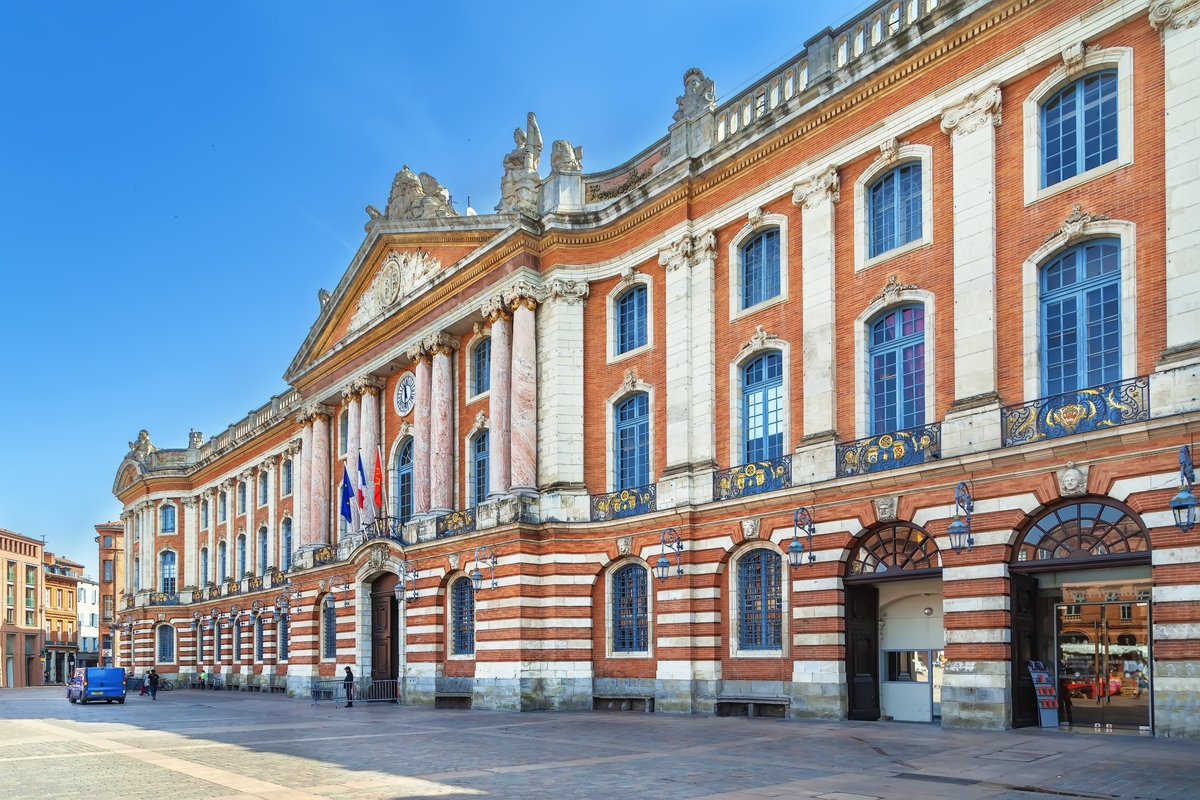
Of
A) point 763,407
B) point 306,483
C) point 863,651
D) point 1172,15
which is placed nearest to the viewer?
point 1172,15

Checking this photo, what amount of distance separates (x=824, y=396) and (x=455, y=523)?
599 inches

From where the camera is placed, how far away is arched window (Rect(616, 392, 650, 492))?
106 feet

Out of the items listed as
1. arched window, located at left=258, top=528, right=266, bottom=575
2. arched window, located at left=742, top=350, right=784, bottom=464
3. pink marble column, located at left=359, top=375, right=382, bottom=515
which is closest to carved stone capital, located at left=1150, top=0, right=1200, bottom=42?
arched window, located at left=742, top=350, right=784, bottom=464

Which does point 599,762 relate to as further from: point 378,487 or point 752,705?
point 378,487

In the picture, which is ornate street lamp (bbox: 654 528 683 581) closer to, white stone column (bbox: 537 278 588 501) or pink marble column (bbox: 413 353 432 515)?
white stone column (bbox: 537 278 588 501)

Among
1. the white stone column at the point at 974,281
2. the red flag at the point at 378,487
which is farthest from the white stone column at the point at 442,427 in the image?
the white stone column at the point at 974,281

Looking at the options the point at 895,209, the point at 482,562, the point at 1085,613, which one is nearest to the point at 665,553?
the point at 482,562

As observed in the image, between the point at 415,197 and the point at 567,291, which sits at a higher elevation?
the point at 415,197

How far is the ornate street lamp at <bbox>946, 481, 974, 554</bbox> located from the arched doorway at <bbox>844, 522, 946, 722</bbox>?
4.42 feet

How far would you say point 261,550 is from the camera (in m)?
62.8

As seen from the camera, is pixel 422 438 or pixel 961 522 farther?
pixel 422 438

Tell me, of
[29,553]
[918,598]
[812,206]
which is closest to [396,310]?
[812,206]

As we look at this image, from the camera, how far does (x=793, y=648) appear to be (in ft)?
86.8

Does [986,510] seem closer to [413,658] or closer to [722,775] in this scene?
[722,775]
